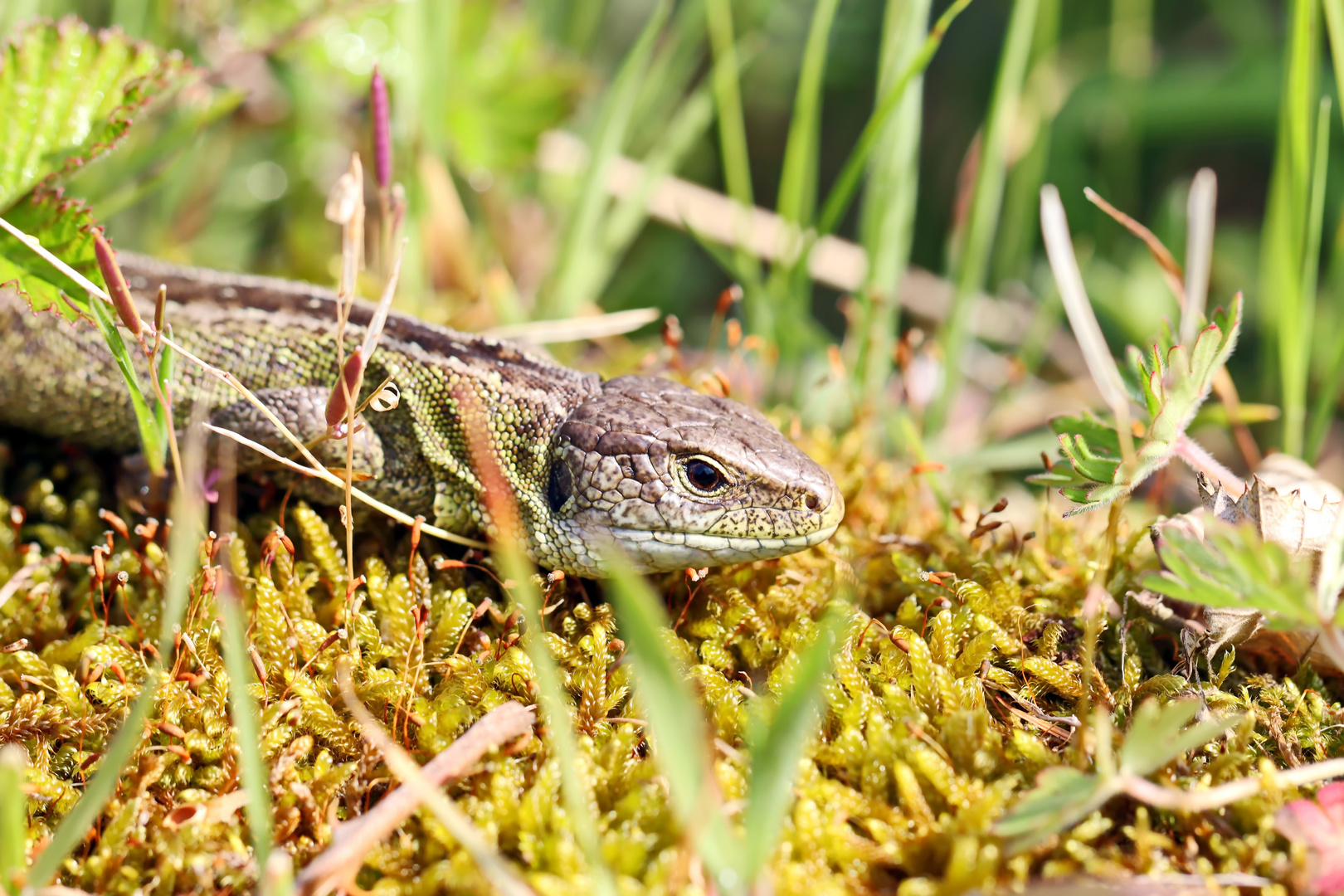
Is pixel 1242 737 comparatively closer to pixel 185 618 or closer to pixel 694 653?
pixel 694 653

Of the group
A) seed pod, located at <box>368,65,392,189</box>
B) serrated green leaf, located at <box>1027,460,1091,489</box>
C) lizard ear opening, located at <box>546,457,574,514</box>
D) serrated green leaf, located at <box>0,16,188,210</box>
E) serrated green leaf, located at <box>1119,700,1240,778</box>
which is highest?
serrated green leaf, located at <box>0,16,188,210</box>

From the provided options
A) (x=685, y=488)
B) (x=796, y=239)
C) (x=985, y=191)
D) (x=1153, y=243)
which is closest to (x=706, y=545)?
(x=685, y=488)

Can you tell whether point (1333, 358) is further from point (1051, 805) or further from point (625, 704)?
point (625, 704)

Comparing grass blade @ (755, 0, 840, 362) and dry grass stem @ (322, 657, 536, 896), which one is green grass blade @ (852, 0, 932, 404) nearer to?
grass blade @ (755, 0, 840, 362)

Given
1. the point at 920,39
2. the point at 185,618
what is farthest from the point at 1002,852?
the point at 920,39

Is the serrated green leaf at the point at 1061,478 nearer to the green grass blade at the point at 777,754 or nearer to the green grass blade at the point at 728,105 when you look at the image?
the green grass blade at the point at 777,754

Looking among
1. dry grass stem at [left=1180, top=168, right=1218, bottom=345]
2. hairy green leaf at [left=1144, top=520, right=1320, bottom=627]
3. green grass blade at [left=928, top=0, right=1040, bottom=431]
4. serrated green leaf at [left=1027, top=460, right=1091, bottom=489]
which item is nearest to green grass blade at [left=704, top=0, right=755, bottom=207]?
green grass blade at [left=928, top=0, right=1040, bottom=431]

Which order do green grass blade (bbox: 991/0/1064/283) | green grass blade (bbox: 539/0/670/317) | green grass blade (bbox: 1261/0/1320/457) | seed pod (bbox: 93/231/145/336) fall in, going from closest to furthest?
seed pod (bbox: 93/231/145/336) → green grass blade (bbox: 1261/0/1320/457) → green grass blade (bbox: 539/0/670/317) → green grass blade (bbox: 991/0/1064/283)
